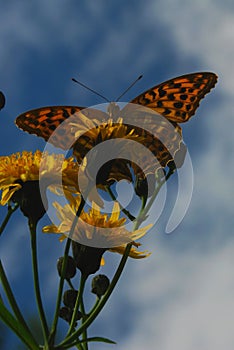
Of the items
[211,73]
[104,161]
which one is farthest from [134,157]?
[211,73]

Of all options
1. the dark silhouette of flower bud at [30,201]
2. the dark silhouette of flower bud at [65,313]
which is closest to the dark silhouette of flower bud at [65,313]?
the dark silhouette of flower bud at [65,313]

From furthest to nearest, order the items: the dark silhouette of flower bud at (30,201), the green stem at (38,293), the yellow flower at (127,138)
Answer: the dark silhouette of flower bud at (30,201)
the yellow flower at (127,138)
the green stem at (38,293)

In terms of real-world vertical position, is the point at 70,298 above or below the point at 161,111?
below

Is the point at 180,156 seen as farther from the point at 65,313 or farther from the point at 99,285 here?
the point at 65,313

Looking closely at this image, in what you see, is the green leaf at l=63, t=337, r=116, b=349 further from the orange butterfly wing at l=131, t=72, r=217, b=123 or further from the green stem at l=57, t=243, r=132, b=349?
the orange butterfly wing at l=131, t=72, r=217, b=123

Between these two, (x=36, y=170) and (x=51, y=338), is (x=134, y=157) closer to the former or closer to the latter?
(x=36, y=170)

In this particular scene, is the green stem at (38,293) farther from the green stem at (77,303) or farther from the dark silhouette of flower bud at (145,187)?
the dark silhouette of flower bud at (145,187)

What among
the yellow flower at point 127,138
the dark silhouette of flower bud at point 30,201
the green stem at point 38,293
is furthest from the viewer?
the dark silhouette of flower bud at point 30,201

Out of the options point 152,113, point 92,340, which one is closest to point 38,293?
point 92,340
